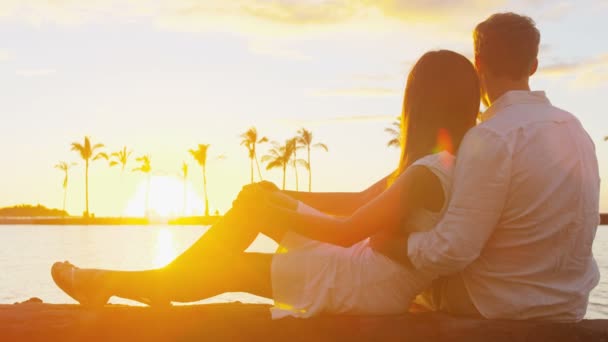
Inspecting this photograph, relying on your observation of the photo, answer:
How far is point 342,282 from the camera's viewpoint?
9.38 ft

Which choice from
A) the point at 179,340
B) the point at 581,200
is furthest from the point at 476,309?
the point at 179,340

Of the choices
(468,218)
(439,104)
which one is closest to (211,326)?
(468,218)

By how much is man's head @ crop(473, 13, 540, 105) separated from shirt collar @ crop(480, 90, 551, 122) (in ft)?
0.11

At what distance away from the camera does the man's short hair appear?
8.46 feet

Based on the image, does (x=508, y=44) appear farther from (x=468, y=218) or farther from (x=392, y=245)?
(x=392, y=245)

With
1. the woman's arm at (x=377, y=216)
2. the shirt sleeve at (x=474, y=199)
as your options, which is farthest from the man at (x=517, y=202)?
the woman's arm at (x=377, y=216)

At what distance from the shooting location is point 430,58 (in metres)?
2.79

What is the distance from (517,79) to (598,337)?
3.16ft

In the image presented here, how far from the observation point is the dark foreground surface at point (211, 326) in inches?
104

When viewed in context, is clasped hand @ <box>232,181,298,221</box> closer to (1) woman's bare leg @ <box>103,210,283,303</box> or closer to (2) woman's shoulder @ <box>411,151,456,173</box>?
(1) woman's bare leg @ <box>103,210,283,303</box>

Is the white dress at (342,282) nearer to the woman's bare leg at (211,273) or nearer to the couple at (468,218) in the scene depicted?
the couple at (468,218)

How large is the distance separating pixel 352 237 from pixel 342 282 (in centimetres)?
21

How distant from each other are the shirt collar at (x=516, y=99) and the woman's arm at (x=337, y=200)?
92cm

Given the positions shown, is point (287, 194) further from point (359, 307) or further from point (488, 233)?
point (488, 233)
